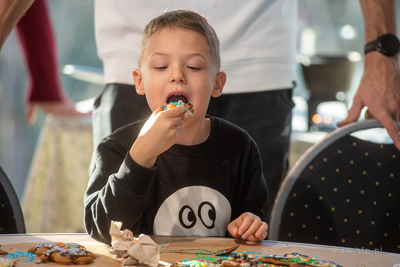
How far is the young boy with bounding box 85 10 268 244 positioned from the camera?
0.54m

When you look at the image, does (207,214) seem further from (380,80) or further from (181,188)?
(380,80)

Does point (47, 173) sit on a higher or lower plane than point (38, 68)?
lower

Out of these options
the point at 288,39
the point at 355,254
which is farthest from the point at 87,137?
the point at 355,254

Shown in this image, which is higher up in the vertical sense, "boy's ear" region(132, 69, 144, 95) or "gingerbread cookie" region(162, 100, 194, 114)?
"boy's ear" region(132, 69, 144, 95)

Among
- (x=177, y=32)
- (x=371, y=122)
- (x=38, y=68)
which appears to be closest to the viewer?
(x=177, y=32)

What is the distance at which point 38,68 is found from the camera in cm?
145

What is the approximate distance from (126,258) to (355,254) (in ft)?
0.96

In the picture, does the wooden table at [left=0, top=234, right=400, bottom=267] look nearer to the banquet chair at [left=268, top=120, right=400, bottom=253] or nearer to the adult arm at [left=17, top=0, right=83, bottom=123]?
the banquet chair at [left=268, top=120, right=400, bottom=253]

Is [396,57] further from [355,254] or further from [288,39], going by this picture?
[355,254]

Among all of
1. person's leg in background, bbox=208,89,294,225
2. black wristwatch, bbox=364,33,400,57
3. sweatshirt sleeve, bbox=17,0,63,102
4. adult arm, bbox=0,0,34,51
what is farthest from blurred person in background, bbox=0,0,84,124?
black wristwatch, bbox=364,33,400,57

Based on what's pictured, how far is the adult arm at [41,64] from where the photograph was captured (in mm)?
1376

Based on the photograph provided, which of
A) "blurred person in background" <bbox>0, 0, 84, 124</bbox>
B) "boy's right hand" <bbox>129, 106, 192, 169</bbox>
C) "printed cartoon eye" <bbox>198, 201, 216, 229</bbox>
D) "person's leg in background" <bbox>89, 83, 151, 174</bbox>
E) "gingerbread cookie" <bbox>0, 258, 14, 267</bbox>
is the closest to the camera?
"gingerbread cookie" <bbox>0, 258, 14, 267</bbox>

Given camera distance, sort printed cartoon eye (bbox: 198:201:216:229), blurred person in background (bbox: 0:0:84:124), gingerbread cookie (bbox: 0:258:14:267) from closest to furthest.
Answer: gingerbread cookie (bbox: 0:258:14:267) < printed cartoon eye (bbox: 198:201:216:229) < blurred person in background (bbox: 0:0:84:124)

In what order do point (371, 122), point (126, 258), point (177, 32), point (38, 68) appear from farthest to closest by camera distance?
point (38, 68), point (371, 122), point (177, 32), point (126, 258)
